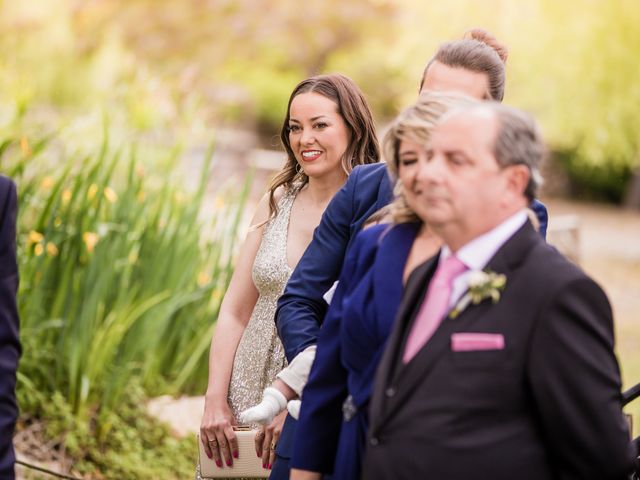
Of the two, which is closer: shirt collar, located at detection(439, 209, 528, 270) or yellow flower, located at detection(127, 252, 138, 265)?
shirt collar, located at detection(439, 209, 528, 270)

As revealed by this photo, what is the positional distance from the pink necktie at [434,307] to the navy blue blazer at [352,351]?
0.31 feet

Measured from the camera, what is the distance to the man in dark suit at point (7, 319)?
228 centimetres

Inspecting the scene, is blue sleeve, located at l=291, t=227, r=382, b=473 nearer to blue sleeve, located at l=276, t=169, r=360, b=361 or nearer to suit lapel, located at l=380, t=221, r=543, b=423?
suit lapel, located at l=380, t=221, r=543, b=423

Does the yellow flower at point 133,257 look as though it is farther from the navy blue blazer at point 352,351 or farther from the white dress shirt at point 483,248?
the white dress shirt at point 483,248

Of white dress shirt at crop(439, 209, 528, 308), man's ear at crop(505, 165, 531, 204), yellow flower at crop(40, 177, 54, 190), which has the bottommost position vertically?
yellow flower at crop(40, 177, 54, 190)

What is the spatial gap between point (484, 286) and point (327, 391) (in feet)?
1.75

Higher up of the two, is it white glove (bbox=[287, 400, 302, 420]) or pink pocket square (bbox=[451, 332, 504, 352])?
pink pocket square (bbox=[451, 332, 504, 352])

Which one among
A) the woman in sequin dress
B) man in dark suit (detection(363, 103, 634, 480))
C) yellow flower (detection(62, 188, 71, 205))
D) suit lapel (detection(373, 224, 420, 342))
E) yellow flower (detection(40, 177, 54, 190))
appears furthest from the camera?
yellow flower (detection(40, 177, 54, 190))

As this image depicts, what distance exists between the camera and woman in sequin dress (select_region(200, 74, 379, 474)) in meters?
3.28

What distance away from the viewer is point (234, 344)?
349 cm

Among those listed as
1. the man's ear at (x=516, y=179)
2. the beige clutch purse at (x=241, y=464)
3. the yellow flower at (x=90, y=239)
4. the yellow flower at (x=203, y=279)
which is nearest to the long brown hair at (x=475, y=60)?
the man's ear at (x=516, y=179)

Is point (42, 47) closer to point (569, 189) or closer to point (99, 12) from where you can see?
point (99, 12)

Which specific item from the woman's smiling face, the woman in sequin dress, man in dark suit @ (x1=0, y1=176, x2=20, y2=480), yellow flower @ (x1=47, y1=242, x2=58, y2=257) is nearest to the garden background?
yellow flower @ (x1=47, y1=242, x2=58, y2=257)

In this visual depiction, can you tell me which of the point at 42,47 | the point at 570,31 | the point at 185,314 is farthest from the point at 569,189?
the point at 185,314
